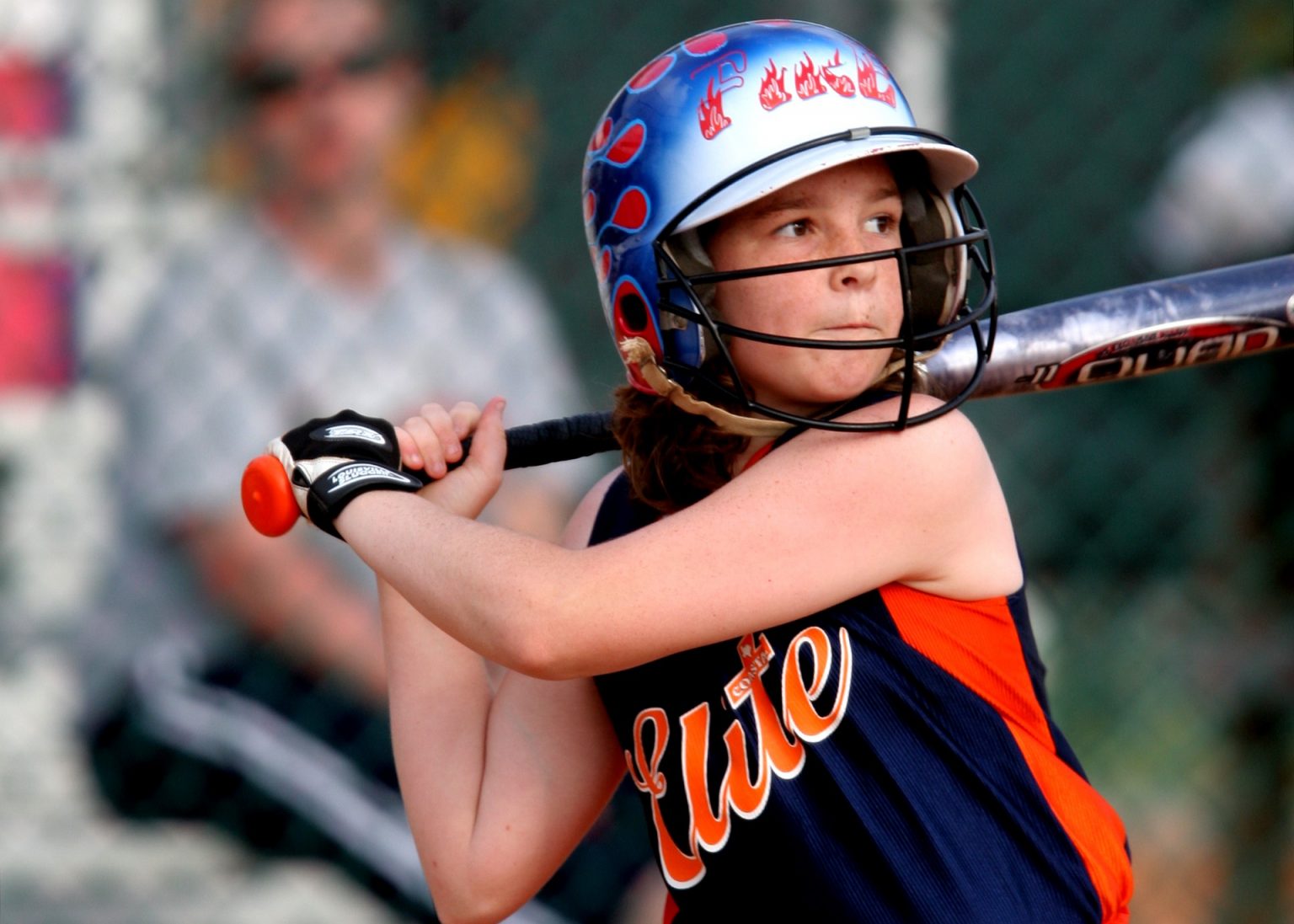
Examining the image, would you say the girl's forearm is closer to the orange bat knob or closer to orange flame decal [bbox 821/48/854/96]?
the orange bat knob

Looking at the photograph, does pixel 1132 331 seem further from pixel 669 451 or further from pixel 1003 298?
pixel 1003 298

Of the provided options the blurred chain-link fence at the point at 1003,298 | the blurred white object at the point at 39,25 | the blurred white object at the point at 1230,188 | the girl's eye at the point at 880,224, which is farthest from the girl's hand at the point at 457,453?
the blurred white object at the point at 1230,188

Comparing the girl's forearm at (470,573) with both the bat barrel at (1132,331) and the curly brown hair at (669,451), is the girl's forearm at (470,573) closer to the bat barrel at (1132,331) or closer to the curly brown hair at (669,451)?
the curly brown hair at (669,451)

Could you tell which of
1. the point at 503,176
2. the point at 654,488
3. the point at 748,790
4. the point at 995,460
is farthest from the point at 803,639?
the point at 995,460

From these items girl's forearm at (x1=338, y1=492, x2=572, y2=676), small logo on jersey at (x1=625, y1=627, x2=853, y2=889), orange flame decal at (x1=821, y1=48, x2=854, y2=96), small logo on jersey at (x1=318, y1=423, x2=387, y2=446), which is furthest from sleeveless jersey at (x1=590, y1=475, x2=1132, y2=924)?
orange flame decal at (x1=821, y1=48, x2=854, y2=96)

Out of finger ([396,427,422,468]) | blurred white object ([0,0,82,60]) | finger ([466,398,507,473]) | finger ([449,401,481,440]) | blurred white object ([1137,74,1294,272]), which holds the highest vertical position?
blurred white object ([0,0,82,60])

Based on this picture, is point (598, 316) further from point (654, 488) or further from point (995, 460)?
point (654, 488)

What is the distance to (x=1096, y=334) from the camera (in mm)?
1871

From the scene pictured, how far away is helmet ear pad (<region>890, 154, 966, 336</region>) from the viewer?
1.67 metres

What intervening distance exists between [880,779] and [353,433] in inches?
26.3

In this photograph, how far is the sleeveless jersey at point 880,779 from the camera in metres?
1.52

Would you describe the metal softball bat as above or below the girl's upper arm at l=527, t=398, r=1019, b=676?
below

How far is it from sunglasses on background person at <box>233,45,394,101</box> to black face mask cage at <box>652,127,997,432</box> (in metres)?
1.84

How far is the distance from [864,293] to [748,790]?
51 centimetres
